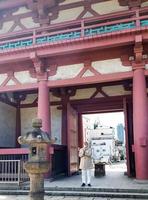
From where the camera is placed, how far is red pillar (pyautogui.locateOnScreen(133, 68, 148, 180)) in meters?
9.47

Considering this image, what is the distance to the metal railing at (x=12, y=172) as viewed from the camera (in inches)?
393

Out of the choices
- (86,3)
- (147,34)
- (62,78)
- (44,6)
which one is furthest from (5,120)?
(147,34)

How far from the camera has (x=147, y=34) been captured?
9.57 meters

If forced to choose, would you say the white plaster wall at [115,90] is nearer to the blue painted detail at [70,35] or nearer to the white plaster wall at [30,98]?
the blue painted detail at [70,35]

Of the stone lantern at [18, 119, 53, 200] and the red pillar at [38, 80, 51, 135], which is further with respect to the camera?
the red pillar at [38, 80, 51, 135]

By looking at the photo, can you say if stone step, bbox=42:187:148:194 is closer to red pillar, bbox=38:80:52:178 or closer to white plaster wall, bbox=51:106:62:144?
red pillar, bbox=38:80:52:178

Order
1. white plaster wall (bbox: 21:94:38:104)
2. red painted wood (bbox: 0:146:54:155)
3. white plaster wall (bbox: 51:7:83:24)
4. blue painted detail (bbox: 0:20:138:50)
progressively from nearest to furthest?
blue painted detail (bbox: 0:20:138:50) → red painted wood (bbox: 0:146:54:155) → white plaster wall (bbox: 51:7:83:24) → white plaster wall (bbox: 21:94:38:104)

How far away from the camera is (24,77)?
460 inches

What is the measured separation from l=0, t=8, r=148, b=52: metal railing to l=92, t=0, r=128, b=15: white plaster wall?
520mm

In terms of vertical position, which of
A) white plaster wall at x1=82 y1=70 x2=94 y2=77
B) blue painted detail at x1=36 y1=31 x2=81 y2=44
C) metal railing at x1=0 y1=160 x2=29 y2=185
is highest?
blue painted detail at x1=36 y1=31 x2=81 y2=44

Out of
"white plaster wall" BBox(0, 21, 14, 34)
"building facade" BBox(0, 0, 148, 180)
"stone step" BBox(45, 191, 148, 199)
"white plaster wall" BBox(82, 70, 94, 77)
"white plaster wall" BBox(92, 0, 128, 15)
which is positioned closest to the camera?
"stone step" BBox(45, 191, 148, 199)

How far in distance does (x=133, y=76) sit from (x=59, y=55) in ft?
9.61

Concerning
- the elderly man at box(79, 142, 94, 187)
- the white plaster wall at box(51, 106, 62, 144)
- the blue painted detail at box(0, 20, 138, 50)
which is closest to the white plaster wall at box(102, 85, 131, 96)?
the white plaster wall at box(51, 106, 62, 144)

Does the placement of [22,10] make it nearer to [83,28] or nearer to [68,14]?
[68,14]
